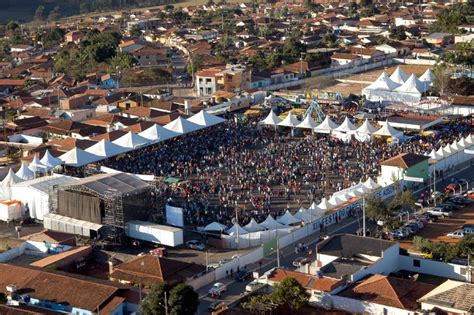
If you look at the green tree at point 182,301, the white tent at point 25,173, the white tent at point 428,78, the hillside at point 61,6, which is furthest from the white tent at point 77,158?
the hillside at point 61,6

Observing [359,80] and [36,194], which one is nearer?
[36,194]

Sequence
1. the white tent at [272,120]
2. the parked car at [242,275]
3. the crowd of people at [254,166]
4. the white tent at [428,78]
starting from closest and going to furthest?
the parked car at [242,275], the crowd of people at [254,166], the white tent at [272,120], the white tent at [428,78]

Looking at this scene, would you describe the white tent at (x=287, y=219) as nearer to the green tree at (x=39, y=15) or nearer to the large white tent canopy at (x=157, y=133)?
the large white tent canopy at (x=157, y=133)

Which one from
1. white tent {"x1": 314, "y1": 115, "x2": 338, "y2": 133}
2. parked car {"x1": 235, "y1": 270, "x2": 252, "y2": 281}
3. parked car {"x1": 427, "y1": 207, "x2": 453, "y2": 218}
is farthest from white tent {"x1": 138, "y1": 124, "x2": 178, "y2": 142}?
parked car {"x1": 235, "y1": 270, "x2": 252, "y2": 281}

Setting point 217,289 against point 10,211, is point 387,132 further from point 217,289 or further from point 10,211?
point 217,289

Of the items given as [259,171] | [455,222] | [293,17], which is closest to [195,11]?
[293,17]

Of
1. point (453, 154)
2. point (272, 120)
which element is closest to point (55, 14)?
point (272, 120)
